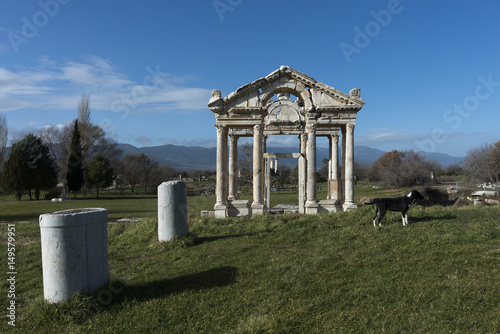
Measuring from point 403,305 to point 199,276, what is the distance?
4.76m

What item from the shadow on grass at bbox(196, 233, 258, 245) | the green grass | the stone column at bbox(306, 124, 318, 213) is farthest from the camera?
the stone column at bbox(306, 124, 318, 213)

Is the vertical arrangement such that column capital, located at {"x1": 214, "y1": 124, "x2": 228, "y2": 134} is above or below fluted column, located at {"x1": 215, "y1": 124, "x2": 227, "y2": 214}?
above

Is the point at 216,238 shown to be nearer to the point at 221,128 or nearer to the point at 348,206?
the point at 221,128

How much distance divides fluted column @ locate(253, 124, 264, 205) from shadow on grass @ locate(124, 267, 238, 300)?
9.81 m

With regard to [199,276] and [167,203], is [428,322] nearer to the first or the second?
[199,276]

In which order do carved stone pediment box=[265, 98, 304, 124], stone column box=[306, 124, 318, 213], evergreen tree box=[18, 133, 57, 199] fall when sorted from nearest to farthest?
1. stone column box=[306, 124, 318, 213]
2. carved stone pediment box=[265, 98, 304, 124]
3. evergreen tree box=[18, 133, 57, 199]

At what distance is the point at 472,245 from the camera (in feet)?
29.5

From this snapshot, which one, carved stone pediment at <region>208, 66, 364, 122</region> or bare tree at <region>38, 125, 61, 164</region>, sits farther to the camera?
bare tree at <region>38, 125, 61, 164</region>

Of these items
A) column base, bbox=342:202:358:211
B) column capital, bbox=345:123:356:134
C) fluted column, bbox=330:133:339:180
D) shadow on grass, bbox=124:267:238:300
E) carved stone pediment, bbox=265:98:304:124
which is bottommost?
shadow on grass, bbox=124:267:238:300

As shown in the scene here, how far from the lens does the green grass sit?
225 inches

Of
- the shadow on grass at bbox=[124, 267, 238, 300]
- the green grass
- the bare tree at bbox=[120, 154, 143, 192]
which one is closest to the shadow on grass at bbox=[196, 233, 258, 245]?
the green grass

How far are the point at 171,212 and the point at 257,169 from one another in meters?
7.38

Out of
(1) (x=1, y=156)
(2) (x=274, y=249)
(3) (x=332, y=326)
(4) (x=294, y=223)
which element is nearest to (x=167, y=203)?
(2) (x=274, y=249)

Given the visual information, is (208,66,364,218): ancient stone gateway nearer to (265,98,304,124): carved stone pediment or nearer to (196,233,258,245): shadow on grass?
(265,98,304,124): carved stone pediment
